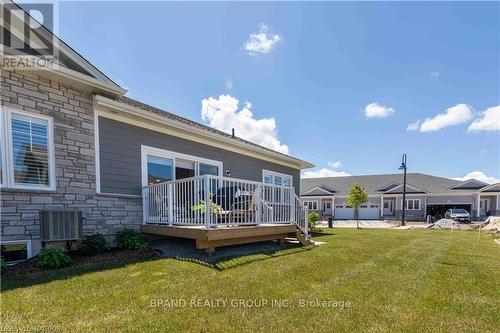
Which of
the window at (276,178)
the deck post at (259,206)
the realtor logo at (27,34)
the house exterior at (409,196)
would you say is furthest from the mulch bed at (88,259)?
the house exterior at (409,196)

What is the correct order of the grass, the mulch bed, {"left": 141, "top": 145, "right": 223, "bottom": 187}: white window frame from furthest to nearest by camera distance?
{"left": 141, "top": 145, "right": 223, "bottom": 187}: white window frame → the mulch bed → the grass

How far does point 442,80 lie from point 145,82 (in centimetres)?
1390

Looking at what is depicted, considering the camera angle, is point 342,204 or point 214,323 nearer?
point 214,323

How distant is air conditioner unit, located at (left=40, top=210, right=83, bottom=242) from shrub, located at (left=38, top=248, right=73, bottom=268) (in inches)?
21.8

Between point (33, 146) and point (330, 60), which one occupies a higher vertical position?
point (330, 60)

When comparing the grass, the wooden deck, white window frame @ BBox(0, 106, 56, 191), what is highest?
white window frame @ BBox(0, 106, 56, 191)

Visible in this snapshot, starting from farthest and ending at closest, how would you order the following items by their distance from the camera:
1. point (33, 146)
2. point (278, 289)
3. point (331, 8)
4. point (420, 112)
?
point (420, 112) < point (331, 8) < point (33, 146) < point (278, 289)

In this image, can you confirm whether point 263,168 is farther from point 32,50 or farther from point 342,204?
point 342,204

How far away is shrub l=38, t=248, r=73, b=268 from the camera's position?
4551 millimetres

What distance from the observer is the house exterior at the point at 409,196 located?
88.7 feet

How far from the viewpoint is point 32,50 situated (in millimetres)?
5848

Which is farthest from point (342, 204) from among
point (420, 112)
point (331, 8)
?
point (331, 8)

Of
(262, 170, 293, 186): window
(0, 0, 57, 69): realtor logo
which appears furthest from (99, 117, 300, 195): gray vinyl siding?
(262, 170, 293, 186): window

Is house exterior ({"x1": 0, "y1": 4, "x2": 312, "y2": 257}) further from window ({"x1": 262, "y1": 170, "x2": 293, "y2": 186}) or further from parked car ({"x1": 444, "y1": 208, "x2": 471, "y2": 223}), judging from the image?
parked car ({"x1": 444, "y1": 208, "x2": 471, "y2": 223})
